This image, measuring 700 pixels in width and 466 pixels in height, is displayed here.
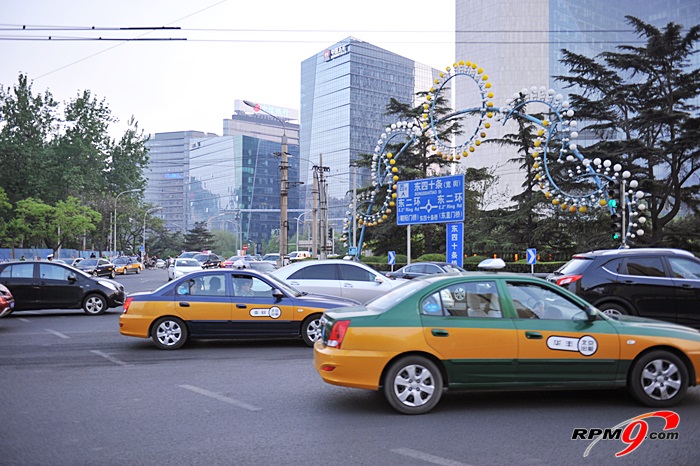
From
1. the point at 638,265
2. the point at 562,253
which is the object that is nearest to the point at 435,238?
the point at 562,253

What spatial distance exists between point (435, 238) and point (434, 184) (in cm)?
2094

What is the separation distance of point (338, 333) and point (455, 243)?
77.4 ft

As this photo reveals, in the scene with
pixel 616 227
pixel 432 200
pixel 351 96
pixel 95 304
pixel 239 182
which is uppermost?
pixel 351 96

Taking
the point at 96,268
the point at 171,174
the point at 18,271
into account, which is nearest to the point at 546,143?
the point at 18,271

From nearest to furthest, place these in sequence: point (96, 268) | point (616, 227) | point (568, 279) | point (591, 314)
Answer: point (591, 314)
point (568, 279)
point (616, 227)
point (96, 268)

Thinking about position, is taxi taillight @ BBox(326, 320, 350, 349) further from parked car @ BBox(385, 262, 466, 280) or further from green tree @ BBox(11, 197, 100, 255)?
green tree @ BBox(11, 197, 100, 255)

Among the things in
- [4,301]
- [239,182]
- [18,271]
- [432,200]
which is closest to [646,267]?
[4,301]

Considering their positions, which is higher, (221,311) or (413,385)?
(221,311)

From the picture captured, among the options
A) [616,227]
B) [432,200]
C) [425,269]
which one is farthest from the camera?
[432,200]

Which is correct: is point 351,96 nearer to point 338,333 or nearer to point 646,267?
point 646,267

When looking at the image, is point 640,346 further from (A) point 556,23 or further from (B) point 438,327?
(A) point 556,23

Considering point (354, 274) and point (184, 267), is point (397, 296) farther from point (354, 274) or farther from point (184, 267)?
point (184, 267)

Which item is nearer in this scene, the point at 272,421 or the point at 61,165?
the point at 272,421

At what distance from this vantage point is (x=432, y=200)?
32.4 meters
